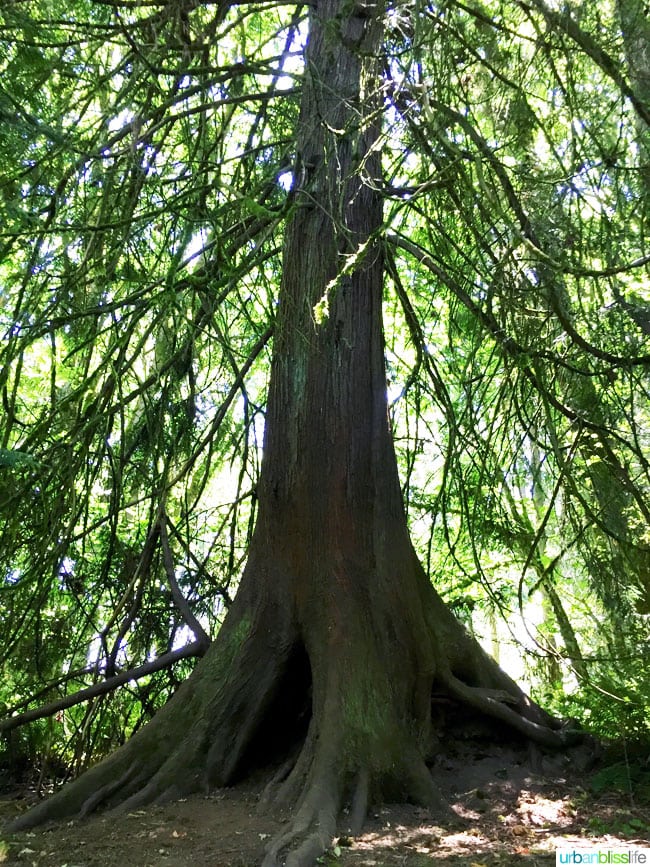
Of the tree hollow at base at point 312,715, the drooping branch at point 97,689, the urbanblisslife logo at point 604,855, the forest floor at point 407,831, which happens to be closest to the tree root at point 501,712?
the tree hollow at base at point 312,715

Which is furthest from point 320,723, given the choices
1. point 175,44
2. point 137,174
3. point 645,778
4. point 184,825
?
point 175,44

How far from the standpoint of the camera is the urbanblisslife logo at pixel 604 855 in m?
2.99

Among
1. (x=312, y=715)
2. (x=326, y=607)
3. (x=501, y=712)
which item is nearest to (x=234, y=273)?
(x=326, y=607)

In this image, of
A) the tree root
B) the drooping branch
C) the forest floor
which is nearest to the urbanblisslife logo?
the forest floor

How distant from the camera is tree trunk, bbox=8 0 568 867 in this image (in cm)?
377

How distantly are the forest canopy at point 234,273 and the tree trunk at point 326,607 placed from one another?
11.8 inches

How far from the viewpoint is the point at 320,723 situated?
12.3 feet

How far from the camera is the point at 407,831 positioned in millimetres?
3414

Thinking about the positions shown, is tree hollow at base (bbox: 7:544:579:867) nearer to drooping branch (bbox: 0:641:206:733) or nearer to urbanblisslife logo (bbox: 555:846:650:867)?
drooping branch (bbox: 0:641:206:733)

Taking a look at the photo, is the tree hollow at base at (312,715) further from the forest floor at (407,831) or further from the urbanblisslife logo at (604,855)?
the urbanblisslife logo at (604,855)

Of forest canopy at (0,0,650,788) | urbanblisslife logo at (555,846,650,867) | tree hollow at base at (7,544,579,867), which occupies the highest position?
forest canopy at (0,0,650,788)

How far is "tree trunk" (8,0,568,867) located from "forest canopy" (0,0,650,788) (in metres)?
0.30

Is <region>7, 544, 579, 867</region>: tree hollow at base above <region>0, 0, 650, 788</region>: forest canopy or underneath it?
underneath

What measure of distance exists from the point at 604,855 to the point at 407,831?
2.73 feet
